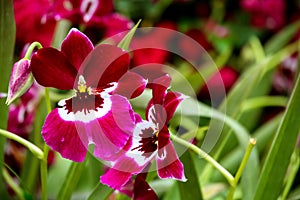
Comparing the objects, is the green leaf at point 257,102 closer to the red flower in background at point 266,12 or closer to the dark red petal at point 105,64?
the red flower in background at point 266,12

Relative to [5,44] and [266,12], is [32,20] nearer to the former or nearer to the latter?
[5,44]

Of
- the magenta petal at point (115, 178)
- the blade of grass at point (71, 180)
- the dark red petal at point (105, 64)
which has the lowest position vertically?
the blade of grass at point (71, 180)

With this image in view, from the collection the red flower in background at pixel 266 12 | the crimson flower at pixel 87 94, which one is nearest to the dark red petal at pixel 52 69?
the crimson flower at pixel 87 94

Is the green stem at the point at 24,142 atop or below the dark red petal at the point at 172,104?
below

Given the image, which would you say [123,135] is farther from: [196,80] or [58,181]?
[196,80]

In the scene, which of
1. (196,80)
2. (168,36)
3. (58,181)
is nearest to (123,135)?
(58,181)

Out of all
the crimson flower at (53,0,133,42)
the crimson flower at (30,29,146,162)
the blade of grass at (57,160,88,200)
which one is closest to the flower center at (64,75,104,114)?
the crimson flower at (30,29,146,162)

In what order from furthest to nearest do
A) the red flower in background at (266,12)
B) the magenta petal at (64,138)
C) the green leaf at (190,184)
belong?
the red flower in background at (266,12), the green leaf at (190,184), the magenta petal at (64,138)

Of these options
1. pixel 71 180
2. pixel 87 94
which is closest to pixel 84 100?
pixel 87 94

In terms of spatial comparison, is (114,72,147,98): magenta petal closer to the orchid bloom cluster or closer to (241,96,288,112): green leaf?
the orchid bloom cluster
